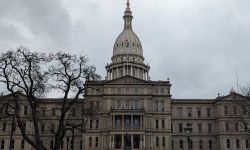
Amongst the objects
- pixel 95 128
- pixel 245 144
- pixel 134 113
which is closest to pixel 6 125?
pixel 95 128

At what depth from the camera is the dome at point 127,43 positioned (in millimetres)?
119562

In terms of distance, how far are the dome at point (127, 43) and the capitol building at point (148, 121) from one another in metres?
22.4

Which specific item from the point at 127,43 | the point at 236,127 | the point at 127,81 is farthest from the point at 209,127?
the point at 127,43

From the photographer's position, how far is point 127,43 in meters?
121

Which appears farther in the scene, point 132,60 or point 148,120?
point 132,60

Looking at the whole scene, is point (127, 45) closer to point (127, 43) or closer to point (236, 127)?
point (127, 43)

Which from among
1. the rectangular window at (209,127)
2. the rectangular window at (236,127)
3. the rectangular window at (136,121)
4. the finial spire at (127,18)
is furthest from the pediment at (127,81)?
the finial spire at (127,18)

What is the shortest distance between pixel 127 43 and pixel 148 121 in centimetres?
3427

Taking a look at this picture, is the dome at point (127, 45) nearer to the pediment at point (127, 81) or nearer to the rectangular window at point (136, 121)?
the pediment at point (127, 81)

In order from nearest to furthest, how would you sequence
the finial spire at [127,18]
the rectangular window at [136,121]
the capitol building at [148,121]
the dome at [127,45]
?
the capitol building at [148,121], the rectangular window at [136,121], the dome at [127,45], the finial spire at [127,18]

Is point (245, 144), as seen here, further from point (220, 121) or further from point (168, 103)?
point (168, 103)

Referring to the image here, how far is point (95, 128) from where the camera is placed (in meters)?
94.2

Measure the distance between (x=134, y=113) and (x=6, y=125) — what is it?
33492mm

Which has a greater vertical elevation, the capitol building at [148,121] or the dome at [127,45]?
the dome at [127,45]
